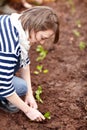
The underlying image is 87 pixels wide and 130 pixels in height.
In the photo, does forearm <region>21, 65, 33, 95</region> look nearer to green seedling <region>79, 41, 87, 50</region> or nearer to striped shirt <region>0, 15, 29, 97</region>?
striped shirt <region>0, 15, 29, 97</region>

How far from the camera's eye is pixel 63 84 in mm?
3143

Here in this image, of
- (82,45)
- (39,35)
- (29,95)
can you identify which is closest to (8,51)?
(39,35)

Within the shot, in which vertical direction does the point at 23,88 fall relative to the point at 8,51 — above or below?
below

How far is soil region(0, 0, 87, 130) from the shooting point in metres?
2.70

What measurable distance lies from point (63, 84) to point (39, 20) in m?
1.01

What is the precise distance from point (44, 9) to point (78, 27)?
1.80m

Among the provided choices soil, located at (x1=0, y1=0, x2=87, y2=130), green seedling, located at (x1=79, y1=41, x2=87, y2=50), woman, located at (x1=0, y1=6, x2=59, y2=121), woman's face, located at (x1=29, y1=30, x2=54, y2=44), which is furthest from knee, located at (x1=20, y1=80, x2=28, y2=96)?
green seedling, located at (x1=79, y1=41, x2=87, y2=50)

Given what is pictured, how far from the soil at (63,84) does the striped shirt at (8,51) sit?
1.69 ft

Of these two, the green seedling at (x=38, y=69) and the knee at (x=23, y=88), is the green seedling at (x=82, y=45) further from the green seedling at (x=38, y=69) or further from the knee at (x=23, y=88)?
the knee at (x=23, y=88)

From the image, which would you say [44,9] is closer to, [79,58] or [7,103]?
[7,103]

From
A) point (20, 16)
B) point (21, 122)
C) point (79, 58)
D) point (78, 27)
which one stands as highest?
point (20, 16)

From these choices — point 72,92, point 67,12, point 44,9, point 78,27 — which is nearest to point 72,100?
point 72,92

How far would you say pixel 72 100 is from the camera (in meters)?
2.94

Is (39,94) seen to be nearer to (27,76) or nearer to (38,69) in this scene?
(27,76)
